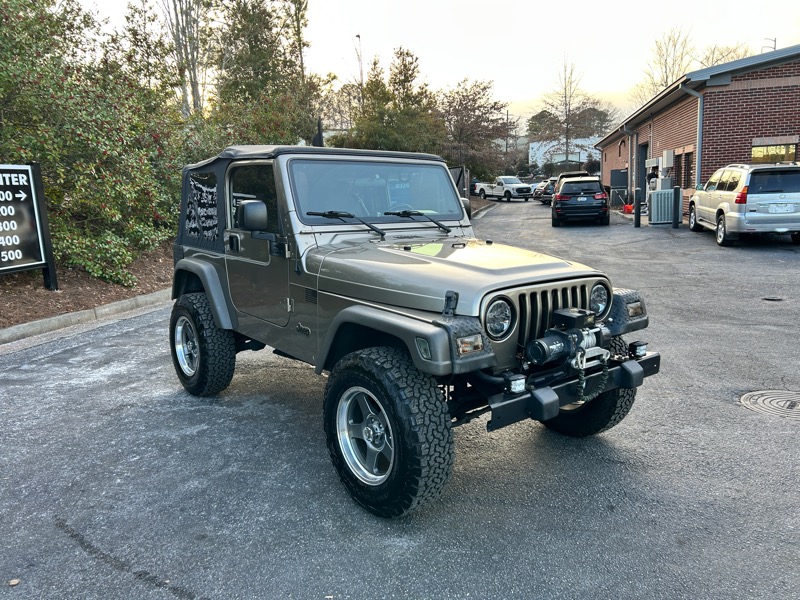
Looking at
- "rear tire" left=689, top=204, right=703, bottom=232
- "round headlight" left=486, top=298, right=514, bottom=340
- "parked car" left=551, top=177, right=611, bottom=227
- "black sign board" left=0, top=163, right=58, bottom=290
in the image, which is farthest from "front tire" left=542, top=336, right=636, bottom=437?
"parked car" left=551, top=177, right=611, bottom=227

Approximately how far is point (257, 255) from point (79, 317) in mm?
5426

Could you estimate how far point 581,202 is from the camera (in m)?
20.4

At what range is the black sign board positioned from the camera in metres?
8.30

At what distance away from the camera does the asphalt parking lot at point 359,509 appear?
2.76 m

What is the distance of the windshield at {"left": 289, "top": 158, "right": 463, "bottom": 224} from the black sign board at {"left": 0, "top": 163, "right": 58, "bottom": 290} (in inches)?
246

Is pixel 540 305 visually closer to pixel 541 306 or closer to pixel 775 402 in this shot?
pixel 541 306

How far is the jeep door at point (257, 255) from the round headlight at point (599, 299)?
1.91 meters

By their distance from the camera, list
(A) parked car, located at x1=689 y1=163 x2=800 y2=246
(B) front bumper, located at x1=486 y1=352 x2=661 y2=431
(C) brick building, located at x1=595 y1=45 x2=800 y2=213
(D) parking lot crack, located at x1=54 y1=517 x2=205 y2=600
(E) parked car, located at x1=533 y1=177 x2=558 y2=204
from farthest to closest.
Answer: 1. (E) parked car, located at x1=533 y1=177 x2=558 y2=204
2. (C) brick building, located at x1=595 y1=45 x2=800 y2=213
3. (A) parked car, located at x1=689 y1=163 x2=800 y2=246
4. (B) front bumper, located at x1=486 y1=352 x2=661 y2=431
5. (D) parking lot crack, located at x1=54 y1=517 x2=205 y2=600

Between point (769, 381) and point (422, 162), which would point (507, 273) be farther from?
point (769, 381)

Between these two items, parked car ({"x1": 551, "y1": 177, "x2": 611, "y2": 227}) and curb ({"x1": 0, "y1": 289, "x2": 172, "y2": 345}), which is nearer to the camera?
curb ({"x1": 0, "y1": 289, "x2": 172, "y2": 345})

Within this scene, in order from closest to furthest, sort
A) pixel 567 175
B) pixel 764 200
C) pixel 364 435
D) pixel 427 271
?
pixel 427 271
pixel 364 435
pixel 764 200
pixel 567 175

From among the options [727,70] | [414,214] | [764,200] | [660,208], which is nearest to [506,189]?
[660,208]

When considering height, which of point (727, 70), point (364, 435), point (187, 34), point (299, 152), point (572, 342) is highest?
point (187, 34)

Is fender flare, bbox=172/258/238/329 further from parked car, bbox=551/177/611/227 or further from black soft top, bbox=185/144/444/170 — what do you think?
parked car, bbox=551/177/611/227
